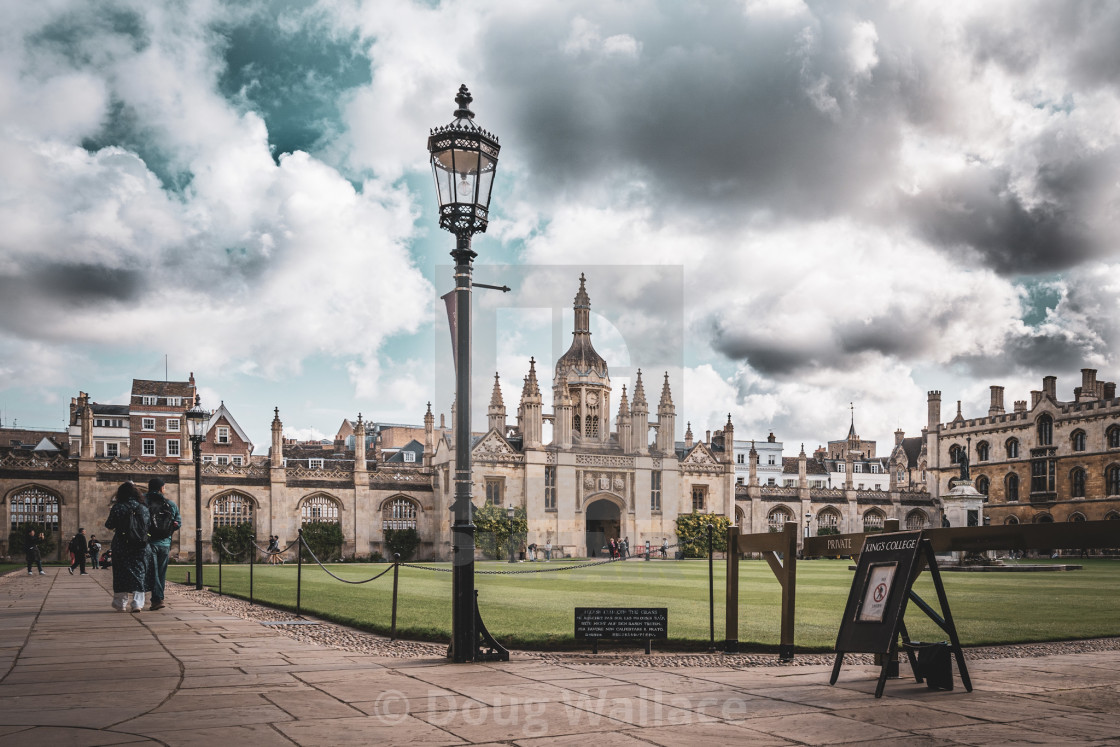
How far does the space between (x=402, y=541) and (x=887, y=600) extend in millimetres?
46666

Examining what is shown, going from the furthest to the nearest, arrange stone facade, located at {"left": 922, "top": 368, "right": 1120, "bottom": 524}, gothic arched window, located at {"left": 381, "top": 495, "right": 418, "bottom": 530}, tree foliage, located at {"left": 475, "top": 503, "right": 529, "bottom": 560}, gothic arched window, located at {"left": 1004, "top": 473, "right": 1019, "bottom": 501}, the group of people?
gothic arched window, located at {"left": 1004, "top": 473, "right": 1019, "bottom": 501}
stone facade, located at {"left": 922, "top": 368, "right": 1120, "bottom": 524}
gothic arched window, located at {"left": 381, "top": 495, "right": 418, "bottom": 530}
tree foliage, located at {"left": 475, "top": 503, "right": 529, "bottom": 560}
the group of people

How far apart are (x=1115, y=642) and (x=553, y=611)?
7477mm

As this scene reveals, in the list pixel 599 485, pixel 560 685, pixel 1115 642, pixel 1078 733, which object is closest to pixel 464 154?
pixel 560 685

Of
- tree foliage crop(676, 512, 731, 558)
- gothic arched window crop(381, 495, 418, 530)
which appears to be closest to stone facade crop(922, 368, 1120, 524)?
tree foliage crop(676, 512, 731, 558)

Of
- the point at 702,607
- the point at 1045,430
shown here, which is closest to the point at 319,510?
the point at 702,607

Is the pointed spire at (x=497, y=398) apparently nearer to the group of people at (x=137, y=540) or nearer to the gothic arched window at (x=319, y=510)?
the gothic arched window at (x=319, y=510)

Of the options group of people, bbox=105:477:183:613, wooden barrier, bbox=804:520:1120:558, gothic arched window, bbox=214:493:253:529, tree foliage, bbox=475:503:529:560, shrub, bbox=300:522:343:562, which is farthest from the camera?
tree foliage, bbox=475:503:529:560

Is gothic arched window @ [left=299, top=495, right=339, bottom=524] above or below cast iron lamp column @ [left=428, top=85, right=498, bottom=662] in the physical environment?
below

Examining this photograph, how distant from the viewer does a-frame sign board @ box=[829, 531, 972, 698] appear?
245 inches

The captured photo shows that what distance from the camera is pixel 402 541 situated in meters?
51.1

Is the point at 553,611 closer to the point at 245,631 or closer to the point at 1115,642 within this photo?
the point at 245,631

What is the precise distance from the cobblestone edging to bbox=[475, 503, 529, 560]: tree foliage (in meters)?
37.6

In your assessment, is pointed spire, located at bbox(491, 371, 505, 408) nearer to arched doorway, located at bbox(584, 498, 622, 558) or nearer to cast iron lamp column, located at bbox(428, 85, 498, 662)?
arched doorway, located at bbox(584, 498, 622, 558)

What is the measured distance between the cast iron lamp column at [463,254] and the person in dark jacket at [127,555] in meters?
6.45
